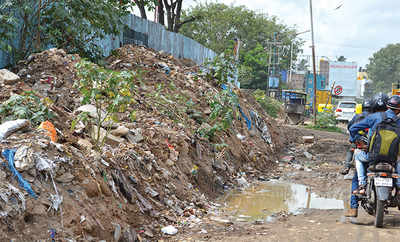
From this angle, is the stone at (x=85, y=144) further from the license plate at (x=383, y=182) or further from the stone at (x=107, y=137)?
the license plate at (x=383, y=182)

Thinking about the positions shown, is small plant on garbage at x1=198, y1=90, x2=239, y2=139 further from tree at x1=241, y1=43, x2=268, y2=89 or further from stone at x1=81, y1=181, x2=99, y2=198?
tree at x1=241, y1=43, x2=268, y2=89

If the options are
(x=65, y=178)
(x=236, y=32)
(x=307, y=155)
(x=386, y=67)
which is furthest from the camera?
(x=386, y=67)

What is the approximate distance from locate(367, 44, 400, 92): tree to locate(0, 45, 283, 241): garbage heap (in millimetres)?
82158

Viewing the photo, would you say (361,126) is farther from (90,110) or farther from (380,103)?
(90,110)

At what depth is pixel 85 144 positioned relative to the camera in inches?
205

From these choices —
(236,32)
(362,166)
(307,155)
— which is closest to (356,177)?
(362,166)

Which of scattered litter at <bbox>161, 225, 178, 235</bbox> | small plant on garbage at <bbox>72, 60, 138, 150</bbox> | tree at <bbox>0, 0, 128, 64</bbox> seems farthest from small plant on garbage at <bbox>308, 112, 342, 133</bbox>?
scattered litter at <bbox>161, 225, 178, 235</bbox>

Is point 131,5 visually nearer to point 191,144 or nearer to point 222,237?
point 191,144

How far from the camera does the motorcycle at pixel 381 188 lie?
4.78 meters

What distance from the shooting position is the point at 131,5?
13039 millimetres

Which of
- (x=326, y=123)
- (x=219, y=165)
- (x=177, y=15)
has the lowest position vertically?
(x=219, y=165)

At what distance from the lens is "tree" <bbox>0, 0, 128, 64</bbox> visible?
23.7 feet

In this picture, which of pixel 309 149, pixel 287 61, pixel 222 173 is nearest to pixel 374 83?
pixel 287 61

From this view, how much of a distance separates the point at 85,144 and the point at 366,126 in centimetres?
356
